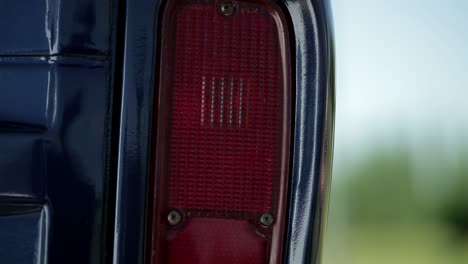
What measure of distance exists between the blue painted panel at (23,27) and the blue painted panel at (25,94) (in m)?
0.03

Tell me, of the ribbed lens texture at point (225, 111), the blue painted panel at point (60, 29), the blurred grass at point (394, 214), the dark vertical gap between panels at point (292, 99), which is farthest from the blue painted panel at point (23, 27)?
the blurred grass at point (394, 214)

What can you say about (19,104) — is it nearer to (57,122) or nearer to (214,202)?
(57,122)

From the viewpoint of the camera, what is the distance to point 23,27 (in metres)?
1.73

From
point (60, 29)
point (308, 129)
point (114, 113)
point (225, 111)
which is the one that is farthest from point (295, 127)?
point (60, 29)

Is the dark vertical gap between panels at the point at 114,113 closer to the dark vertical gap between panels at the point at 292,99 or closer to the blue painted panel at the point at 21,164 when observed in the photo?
the blue painted panel at the point at 21,164

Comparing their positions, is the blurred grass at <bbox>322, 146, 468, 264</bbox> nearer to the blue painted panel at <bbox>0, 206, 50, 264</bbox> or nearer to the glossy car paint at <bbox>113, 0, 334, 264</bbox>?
the glossy car paint at <bbox>113, 0, 334, 264</bbox>

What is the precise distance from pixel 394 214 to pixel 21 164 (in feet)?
43.5

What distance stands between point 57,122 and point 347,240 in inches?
426

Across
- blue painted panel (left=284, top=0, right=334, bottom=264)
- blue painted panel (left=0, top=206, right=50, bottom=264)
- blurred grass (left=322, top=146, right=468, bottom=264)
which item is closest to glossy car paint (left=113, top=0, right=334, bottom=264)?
blue painted panel (left=284, top=0, right=334, bottom=264)

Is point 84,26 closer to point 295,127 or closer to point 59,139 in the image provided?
point 59,139

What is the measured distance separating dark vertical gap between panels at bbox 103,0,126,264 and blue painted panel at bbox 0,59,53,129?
109mm

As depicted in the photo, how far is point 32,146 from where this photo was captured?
1.68m

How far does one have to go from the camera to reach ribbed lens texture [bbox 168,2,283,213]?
5.67ft

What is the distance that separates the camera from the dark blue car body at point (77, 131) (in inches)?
66.4
